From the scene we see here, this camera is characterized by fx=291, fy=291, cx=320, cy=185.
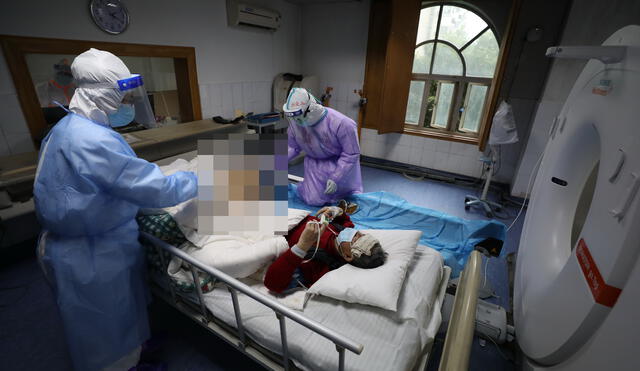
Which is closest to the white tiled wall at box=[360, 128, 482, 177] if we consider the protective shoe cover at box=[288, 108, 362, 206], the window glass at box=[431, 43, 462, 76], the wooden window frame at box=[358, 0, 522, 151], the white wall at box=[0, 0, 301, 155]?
the wooden window frame at box=[358, 0, 522, 151]

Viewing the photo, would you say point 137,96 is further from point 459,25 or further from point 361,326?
→ point 459,25

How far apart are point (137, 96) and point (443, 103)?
4012mm

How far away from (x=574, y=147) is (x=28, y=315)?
132 inches

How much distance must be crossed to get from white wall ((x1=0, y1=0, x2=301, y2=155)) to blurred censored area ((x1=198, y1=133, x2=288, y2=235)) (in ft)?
6.30

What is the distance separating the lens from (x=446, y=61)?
408 cm

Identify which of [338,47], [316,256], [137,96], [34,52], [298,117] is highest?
[338,47]

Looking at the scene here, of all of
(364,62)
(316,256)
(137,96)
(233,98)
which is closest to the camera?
(316,256)

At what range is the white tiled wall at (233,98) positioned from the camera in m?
3.65

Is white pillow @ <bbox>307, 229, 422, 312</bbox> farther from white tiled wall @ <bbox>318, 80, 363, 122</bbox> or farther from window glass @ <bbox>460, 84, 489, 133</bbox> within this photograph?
white tiled wall @ <bbox>318, 80, 363, 122</bbox>

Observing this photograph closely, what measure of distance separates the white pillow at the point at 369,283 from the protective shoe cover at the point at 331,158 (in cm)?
108

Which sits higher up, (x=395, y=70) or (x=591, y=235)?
(x=395, y=70)

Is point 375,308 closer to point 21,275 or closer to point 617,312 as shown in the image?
point 617,312

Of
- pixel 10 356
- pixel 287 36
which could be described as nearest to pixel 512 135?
pixel 287 36

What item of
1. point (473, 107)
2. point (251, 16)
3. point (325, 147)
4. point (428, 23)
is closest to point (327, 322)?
point (325, 147)
